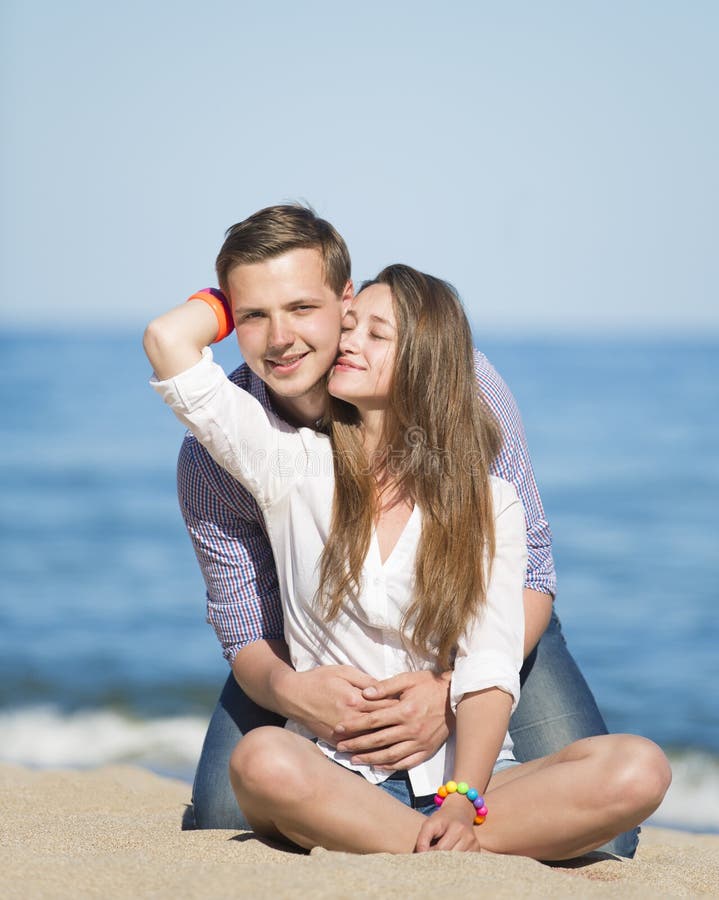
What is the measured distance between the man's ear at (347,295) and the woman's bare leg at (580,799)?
1.33m

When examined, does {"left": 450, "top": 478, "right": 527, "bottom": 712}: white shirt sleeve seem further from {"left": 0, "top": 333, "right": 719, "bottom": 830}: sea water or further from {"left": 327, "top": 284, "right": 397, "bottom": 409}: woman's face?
{"left": 0, "top": 333, "right": 719, "bottom": 830}: sea water

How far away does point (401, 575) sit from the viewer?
2.74 metres

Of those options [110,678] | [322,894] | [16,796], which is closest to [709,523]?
[110,678]

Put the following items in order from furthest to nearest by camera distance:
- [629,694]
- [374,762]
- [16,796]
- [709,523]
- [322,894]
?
[709,523] < [629,694] < [16,796] < [374,762] < [322,894]

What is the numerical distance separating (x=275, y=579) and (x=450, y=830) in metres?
1.01

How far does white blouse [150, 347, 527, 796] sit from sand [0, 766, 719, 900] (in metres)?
0.39

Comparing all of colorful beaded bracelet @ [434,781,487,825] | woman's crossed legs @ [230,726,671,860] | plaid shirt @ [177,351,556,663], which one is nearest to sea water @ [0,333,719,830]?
plaid shirt @ [177,351,556,663]

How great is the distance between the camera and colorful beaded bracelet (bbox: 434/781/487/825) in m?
2.52

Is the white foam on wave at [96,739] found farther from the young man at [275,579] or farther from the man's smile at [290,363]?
the man's smile at [290,363]

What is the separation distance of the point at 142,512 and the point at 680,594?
6553 millimetres

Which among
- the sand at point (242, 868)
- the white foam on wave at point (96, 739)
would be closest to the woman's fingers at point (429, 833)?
the sand at point (242, 868)

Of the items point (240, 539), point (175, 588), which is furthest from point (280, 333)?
point (175, 588)

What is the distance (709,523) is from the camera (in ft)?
42.6

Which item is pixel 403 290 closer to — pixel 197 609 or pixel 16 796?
pixel 16 796
